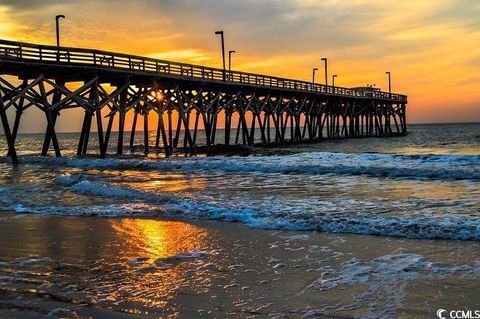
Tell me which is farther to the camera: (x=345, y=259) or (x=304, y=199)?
(x=304, y=199)

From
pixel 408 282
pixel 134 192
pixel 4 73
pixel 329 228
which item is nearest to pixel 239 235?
pixel 329 228

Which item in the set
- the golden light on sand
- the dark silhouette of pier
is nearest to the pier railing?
the dark silhouette of pier

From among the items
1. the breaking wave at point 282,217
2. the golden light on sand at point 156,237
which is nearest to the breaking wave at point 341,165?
the breaking wave at point 282,217

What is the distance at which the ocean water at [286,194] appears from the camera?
6.97m

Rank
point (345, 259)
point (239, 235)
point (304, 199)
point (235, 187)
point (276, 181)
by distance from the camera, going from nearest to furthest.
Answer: point (345, 259) → point (239, 235) → point (304, 199) → point (235, 187) → point (276, 181)

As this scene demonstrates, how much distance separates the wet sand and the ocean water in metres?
0.84

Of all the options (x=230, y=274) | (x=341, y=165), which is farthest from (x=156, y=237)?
(x=341, y=165)

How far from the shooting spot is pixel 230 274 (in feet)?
14.8

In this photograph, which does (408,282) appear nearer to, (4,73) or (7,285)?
(7,285)

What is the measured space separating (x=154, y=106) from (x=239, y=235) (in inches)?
798

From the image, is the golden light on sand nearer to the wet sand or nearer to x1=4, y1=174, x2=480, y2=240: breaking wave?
the wet sand

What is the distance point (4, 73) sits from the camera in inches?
744

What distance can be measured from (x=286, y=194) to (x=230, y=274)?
5962 mm

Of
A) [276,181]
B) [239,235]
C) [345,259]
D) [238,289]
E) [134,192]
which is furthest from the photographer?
[276,181]
